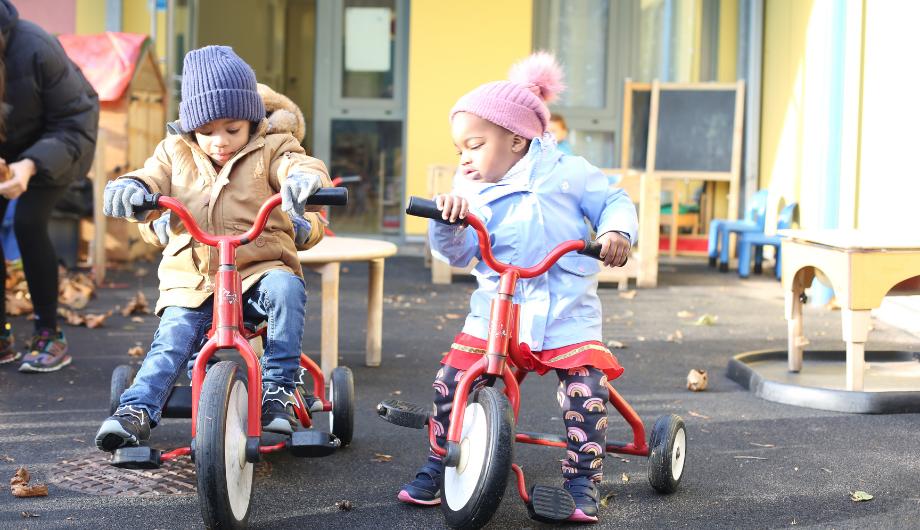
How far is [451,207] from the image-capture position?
10.4 feet

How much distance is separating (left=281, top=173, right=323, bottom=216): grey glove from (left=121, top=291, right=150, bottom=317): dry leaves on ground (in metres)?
4.58

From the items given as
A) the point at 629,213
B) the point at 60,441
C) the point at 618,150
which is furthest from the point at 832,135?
the point at 60,441

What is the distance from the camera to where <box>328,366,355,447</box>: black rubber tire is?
4148 millimetres

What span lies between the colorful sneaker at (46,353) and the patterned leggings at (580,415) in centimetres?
276

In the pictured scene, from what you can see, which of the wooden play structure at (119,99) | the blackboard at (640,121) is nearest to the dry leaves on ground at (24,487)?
the wooden play structure at (119,99)

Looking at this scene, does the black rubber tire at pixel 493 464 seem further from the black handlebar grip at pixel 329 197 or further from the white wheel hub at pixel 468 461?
the black handlebar grip at pixel 329 197

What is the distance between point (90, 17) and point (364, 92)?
288 cm

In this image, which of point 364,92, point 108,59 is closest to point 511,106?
point 108,59

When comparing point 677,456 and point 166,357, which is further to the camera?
point 677,456

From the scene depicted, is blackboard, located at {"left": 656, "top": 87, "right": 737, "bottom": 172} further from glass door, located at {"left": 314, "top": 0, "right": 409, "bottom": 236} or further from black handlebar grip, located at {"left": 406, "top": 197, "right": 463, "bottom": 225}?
black handlebar grip, located at {"left": 406, "top": 197, "right": 463, "bottom": 225}

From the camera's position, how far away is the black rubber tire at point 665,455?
3650 millimetres

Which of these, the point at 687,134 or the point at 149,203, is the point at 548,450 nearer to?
the point at 149,203

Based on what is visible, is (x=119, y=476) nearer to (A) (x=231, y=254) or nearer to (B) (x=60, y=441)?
(B) (x=60, y=441)

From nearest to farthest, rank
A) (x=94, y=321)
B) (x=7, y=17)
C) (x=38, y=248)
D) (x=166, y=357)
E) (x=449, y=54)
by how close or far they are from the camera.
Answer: (x=166, y=357), (x=7, y=17), (x=38, y=248), (x=94, y=321), (x=449, y=54)
